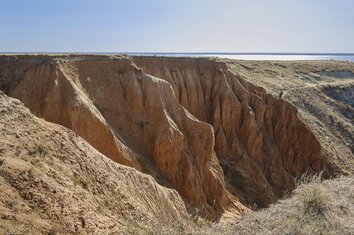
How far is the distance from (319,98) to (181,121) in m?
27.4

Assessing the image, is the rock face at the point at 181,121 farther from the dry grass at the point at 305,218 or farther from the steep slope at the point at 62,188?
the dry grass at the point at 305,218

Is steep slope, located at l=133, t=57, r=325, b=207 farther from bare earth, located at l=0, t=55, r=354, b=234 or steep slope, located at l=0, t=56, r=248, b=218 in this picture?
steep slope, located at l=0, t=56, r=248, b=218

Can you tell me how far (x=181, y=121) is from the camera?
28922 millimetres

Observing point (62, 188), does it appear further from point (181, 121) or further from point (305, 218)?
point (181, 121)

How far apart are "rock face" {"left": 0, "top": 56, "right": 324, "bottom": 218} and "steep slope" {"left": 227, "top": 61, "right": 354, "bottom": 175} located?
3.83 meters

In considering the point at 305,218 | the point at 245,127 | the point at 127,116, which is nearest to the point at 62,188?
the point at 305,218

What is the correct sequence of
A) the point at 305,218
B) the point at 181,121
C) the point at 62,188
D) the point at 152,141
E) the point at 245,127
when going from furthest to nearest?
the point at 245,127 < the point at 181,121 < the point at 152,141 < the point at 62,188 < the point at 305,218

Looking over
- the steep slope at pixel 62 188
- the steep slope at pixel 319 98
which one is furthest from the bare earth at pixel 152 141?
the steep slope at pixel 319 98

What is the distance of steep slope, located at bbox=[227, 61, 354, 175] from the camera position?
40.4 meters

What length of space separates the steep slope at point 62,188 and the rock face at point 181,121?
8193 mm

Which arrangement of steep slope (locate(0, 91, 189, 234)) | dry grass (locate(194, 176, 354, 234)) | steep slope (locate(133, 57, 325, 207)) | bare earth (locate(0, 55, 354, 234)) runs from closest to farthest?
dry grass (locate(194, 176, 354, 234)) → steep slope (locate(0, 91, 189, 234)) → bare earth (locate(0, 55, 354, 234)) → steep slope (locate(133, 57, 325, 207))

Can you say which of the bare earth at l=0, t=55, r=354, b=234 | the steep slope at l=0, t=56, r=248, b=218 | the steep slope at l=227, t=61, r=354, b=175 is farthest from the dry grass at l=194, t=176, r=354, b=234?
the steep slope at l=227, t=61, r=354, b=175

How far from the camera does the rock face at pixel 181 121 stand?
78.4 ft

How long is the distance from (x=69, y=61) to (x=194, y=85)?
40.8 feet
